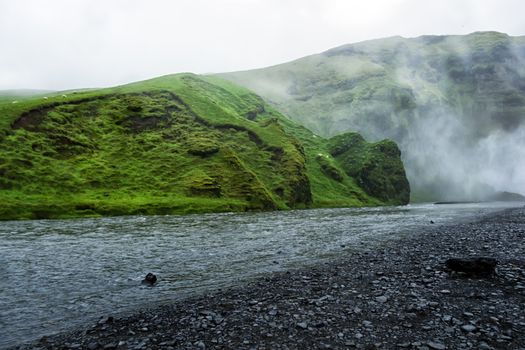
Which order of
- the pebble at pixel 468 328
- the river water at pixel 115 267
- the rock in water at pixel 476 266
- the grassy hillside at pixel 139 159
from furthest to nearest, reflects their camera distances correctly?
1. the grassy hillside at pixel 139 159
2. the rock in water at pixel 476 266
3. the river water at pixel 115 267
4. the pebble at pixel 468 328

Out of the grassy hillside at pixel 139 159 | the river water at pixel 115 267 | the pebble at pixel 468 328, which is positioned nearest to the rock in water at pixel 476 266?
the pebble at pixel 468 328

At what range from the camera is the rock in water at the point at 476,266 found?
1800 centimetres

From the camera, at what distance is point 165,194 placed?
371ft

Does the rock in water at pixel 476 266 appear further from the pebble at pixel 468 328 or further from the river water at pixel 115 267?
the river water at pixel 115 267

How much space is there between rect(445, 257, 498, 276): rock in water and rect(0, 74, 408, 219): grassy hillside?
87.5 m

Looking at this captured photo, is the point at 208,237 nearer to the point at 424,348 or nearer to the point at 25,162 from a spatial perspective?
the point at 424,348

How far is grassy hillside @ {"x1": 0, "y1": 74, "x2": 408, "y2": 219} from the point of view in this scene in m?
96.8

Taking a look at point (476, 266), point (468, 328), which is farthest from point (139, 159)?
point (468, 328)

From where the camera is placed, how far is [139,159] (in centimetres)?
13262

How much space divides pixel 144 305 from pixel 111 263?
11.9 meters

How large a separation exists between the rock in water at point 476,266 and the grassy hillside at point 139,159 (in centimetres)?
8748

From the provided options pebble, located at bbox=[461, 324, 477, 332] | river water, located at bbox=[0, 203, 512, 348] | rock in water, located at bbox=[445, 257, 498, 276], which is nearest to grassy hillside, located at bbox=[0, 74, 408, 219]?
river water, located at bbox=[0, 203, 512, 348]

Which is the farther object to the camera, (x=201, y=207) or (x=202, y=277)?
(x=201, y=207)

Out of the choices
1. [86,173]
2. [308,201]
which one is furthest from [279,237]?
[308,201]
